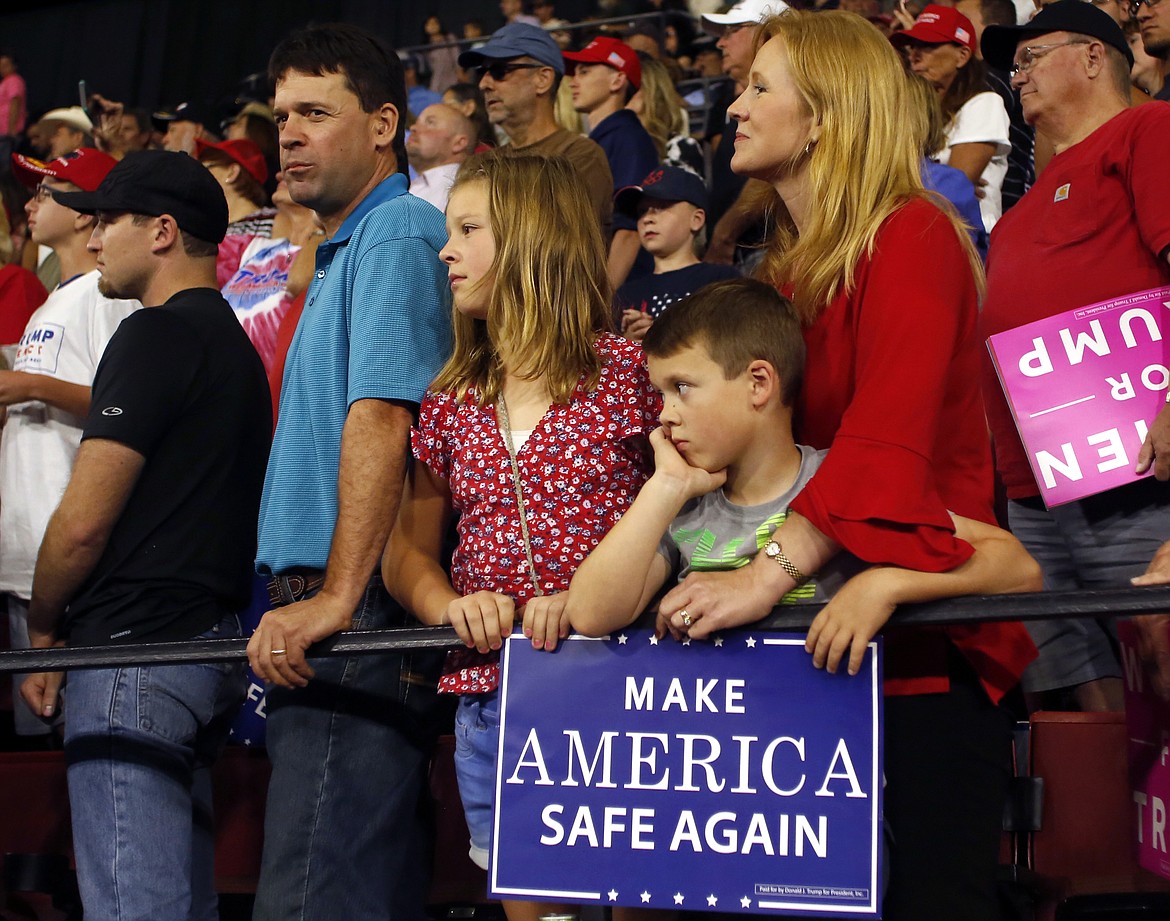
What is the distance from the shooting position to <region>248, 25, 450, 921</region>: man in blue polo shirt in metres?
2.54

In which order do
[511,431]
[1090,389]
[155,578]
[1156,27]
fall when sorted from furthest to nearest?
[1156,27]
[155,578]
[1090,389]
[511,431]

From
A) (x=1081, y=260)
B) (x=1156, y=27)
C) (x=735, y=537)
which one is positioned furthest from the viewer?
(x=1156, y=27)

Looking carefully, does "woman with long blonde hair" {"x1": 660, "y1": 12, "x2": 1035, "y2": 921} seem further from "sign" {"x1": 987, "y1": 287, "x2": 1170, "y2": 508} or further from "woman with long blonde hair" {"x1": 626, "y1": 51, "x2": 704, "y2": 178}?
"woman with long blonde hair" {"x1": 626, "y1": 51, "x2": 704, "y2": 178}

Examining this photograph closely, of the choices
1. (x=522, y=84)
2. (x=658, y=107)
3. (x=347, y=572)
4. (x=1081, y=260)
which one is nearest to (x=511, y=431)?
(x=347, y=572)

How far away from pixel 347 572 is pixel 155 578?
619mm

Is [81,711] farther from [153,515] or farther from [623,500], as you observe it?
[623,500]

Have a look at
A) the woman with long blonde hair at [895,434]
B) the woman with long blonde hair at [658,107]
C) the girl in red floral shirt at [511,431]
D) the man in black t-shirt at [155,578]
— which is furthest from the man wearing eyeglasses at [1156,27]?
the man in black t-shirt at [155,578]

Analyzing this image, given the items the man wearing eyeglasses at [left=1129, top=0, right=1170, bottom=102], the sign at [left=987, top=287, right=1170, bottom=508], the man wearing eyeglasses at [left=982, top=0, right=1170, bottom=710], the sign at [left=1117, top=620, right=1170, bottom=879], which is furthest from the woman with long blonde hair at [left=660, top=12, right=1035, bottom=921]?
the man wearing eyeglasses at [left=1129, top=0, right=1170, bottom=102]

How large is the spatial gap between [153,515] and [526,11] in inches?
446

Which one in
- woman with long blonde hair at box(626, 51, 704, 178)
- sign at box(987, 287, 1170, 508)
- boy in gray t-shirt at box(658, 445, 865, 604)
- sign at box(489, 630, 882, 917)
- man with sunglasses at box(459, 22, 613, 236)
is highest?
woman with long blonde hair at box(626, 51, 704, 178)

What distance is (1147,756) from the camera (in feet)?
7.63

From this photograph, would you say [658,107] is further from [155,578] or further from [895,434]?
[895,434]

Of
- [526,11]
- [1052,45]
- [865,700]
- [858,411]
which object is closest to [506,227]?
[858,411]

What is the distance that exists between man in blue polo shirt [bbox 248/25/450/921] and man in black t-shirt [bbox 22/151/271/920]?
→ 29 cm
